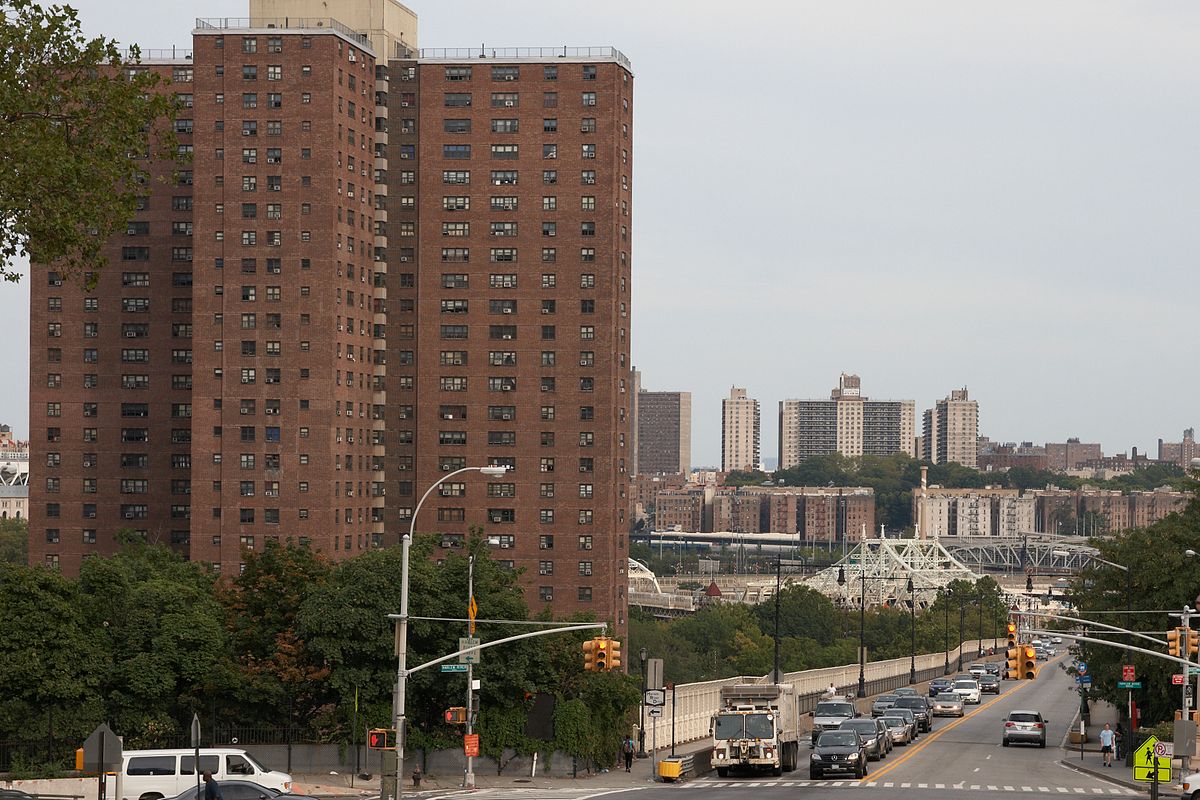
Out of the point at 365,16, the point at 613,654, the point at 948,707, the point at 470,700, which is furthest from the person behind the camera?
the point at 365,16

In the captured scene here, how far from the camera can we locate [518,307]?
13600 centimetres

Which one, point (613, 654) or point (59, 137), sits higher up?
point (59, 137)

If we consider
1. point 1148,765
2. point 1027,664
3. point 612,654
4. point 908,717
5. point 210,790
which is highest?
point 612,654

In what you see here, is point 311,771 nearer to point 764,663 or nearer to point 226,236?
point 226,236

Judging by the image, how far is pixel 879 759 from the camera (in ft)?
218

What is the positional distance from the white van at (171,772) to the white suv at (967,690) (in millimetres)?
70084

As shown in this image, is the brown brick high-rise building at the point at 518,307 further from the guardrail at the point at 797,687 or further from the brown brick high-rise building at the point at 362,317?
the guardrail at the point at 797,687

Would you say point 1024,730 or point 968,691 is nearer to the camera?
point 1024,730

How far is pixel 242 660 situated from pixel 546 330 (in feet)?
234

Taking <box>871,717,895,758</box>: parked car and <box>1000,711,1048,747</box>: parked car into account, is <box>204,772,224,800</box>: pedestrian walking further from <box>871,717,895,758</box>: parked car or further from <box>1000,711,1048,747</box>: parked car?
<box>1000,711,1048,747</box>: parked car

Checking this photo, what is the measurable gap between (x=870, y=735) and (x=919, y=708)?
72.8 ft

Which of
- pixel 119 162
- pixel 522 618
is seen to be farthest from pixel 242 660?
pixel 119 162

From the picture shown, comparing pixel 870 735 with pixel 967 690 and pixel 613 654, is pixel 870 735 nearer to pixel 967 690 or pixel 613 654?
pixel 613 654

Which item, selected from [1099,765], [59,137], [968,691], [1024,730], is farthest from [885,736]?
[59,137]
